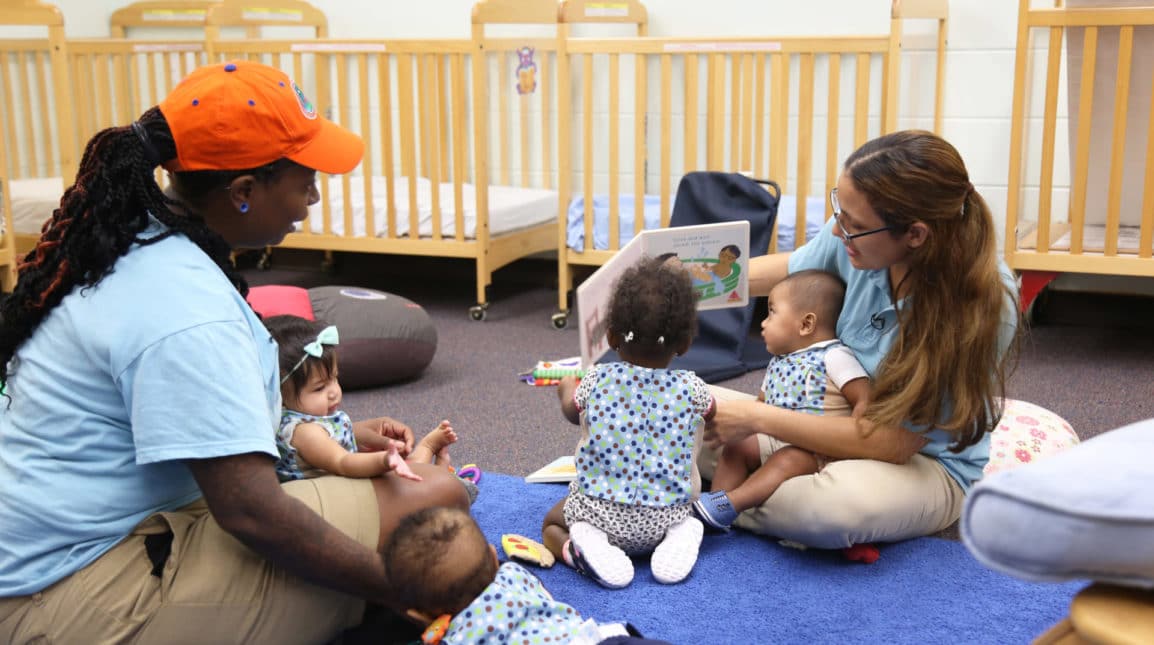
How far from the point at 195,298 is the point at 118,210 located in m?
0.16

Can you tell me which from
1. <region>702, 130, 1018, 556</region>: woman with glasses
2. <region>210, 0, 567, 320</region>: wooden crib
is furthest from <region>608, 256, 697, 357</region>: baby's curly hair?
<region>210, 0, 567, 320</region>: wooden crib

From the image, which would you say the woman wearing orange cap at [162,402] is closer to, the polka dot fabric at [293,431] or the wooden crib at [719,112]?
the polka dot fabric at [293,431]

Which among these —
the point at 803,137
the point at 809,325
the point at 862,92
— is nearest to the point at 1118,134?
the point at 862,92

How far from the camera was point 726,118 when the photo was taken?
13.8 feet

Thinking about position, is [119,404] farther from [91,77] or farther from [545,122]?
[91,77]

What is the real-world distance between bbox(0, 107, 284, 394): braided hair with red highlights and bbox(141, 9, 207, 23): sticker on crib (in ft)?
12.4

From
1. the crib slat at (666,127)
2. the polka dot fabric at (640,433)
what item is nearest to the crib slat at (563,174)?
the crib slat at (666,127)

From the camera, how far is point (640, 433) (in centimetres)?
184

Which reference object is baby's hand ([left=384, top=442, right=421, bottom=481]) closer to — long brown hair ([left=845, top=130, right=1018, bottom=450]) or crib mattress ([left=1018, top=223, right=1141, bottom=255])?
long brown hair ([left=845, top=130, right=1018, bottom=450])

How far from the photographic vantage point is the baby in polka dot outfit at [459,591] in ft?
4.71

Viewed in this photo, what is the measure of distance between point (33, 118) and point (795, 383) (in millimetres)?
4045

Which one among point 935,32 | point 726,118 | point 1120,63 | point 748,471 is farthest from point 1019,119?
point 748,471

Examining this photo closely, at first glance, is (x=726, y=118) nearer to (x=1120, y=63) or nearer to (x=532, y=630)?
(x=1120, y=63)

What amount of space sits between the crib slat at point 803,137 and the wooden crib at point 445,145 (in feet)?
3.32
